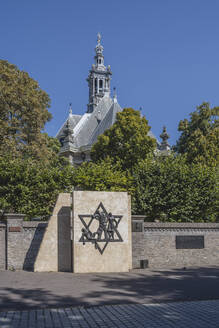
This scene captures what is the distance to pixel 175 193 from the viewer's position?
19.8 m

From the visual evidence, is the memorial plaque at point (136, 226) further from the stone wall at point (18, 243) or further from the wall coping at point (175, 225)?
the stone wall at point (18, 243)

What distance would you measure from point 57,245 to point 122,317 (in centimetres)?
799

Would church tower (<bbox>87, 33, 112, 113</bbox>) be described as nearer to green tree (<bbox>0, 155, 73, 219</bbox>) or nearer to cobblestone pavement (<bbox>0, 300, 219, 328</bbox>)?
green tree (<bbox>0, 155, 73, 219</bbox>)

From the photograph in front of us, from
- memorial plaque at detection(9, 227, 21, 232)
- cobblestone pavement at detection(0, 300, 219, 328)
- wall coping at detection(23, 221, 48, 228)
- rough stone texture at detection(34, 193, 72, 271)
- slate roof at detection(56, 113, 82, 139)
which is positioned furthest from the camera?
slate roof at detection(56, 113, 82, 139)

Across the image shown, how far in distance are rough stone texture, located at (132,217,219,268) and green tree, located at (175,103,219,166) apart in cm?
1570

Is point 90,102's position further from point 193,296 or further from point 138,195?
point 193,296

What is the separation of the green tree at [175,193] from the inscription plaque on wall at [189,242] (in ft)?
6.70

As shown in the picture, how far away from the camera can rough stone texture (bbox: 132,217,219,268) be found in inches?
629

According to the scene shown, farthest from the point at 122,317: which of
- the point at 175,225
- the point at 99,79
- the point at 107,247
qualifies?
the point at 99,79

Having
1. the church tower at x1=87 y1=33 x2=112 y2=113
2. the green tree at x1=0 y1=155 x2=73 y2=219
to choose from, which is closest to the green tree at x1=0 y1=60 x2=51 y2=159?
the green tree at x1=0 y1=155 x2=73 y2=219

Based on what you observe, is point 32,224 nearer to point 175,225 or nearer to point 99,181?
point 175,225

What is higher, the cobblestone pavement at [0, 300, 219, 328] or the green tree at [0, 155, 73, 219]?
the green tree at [0, 155, 73, 219]

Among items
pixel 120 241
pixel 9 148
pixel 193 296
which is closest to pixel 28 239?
pixel 120 241

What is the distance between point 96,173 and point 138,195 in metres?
3.17
